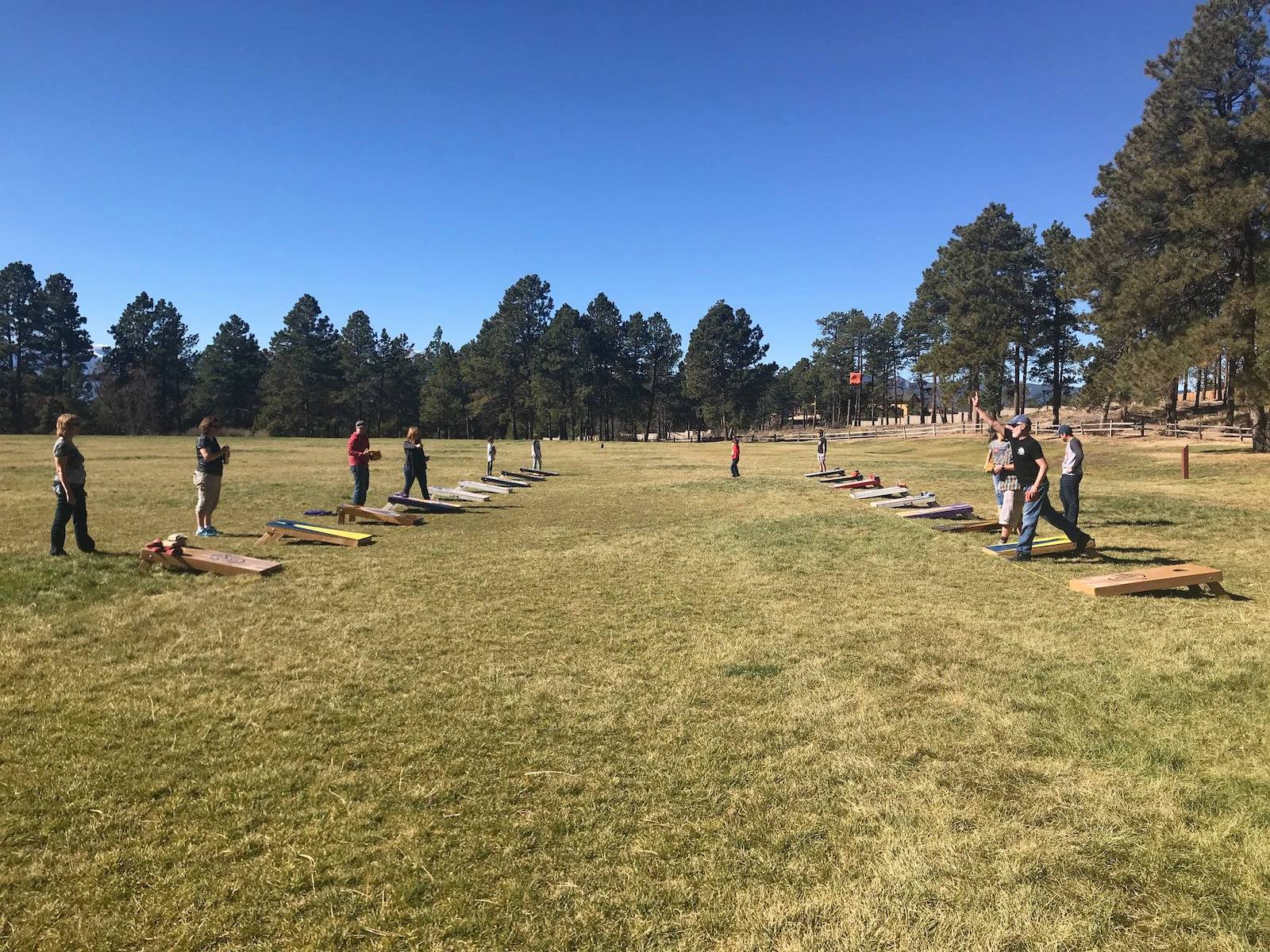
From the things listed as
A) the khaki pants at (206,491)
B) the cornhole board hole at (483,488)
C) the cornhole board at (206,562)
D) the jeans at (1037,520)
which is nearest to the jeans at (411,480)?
the cornhole board hole at (483,488)

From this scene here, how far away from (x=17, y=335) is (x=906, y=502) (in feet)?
326

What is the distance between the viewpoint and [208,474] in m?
13.3

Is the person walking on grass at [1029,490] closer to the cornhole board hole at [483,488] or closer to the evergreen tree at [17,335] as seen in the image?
the cornhole board hole at [483,488]

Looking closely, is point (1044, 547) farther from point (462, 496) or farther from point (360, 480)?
point (462, 496)

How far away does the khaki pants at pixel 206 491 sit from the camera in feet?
43.7

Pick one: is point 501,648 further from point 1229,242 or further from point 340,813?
point 1229,242

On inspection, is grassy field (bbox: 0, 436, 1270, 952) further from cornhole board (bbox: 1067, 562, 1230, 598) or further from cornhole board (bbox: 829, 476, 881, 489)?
cornhole board (bbox: 829, 476, 881, 489)

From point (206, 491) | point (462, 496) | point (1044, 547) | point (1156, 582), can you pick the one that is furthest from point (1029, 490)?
point (462, 496)

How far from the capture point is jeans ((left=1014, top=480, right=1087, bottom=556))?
1109 centimetres

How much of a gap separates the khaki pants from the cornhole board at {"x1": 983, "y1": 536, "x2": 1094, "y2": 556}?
14544 millimetres

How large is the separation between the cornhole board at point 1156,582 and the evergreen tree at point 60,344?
96465 mm

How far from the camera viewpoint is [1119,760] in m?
4.70

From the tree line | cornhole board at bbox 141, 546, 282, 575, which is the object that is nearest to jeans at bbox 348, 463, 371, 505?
cornhole board at bbox 141, 546, 282, 575

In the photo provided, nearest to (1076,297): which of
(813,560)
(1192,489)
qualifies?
(1192,489)
